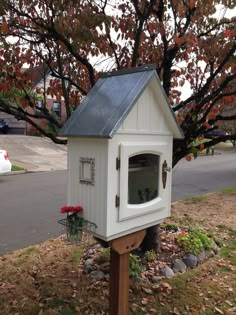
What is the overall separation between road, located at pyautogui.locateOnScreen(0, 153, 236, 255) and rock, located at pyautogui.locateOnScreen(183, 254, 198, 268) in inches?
83.6

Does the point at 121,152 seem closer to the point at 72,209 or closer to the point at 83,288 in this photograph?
the point at 72,209

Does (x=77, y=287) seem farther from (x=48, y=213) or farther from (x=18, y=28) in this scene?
(x=48, y=213)

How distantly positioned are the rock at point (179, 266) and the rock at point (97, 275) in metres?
0.77

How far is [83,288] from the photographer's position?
10.2 feet

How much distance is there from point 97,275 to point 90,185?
4.92ft

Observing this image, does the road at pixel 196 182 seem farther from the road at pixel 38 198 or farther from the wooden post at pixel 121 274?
the wooden post at pixel 121 274

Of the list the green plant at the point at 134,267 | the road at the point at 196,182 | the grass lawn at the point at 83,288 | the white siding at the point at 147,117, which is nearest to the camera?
the white siding at the point at 147,117

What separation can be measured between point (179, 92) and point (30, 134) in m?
21.7

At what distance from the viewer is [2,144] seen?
1841 centimetres

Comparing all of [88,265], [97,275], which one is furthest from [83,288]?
[88,265]

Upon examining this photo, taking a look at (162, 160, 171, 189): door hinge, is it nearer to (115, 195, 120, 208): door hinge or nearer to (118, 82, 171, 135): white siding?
(118, 82, 171, 135): white siding

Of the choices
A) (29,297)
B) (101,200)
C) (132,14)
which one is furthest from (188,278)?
(132,14)

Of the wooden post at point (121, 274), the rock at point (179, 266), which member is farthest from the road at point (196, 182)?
the wooden post at point (121, 274)

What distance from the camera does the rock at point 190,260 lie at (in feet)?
11.9
